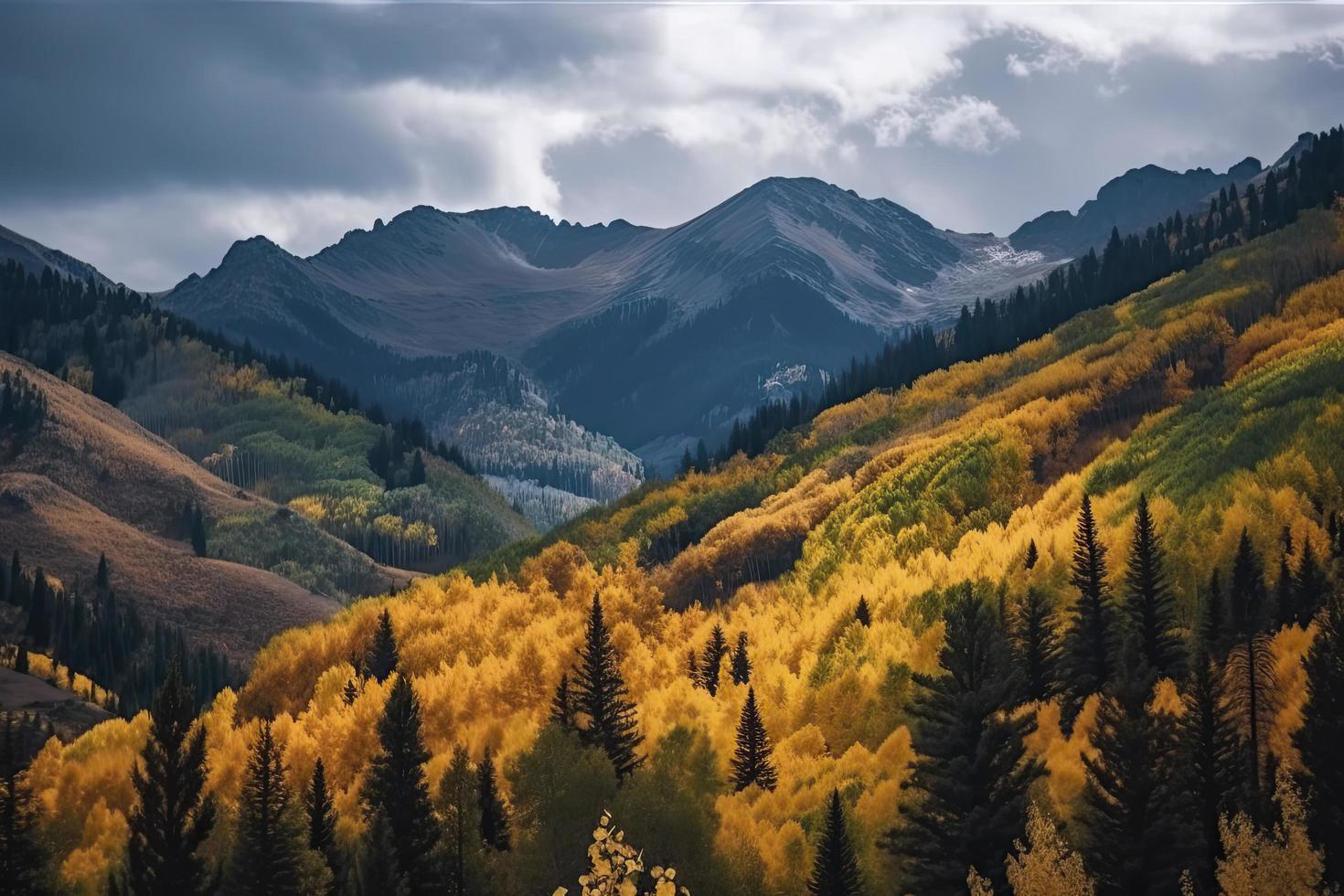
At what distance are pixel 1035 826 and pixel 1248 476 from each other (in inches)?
2510

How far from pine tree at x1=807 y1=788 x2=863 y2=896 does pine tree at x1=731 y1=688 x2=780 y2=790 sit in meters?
22.6

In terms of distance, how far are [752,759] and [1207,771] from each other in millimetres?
32800

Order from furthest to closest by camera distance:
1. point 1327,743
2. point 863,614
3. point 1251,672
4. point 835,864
→ 1. point 863,614
2. point 1251,672
3. point 835,864
4. point 1327,743

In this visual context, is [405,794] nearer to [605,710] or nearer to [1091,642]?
[605,710]

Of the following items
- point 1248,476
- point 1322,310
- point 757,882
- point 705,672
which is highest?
point 1322,310

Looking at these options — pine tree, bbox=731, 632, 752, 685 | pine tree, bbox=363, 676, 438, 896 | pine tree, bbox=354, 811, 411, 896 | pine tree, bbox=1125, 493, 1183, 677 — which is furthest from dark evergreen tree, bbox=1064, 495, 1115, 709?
pine tree, bbox=354, 811, 411, 896

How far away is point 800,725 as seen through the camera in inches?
4520

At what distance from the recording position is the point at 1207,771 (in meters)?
70.7

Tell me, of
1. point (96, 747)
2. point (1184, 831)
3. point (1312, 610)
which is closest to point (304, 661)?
point (96, 747)

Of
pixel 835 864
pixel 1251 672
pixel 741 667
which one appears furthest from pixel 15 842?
pixel 1251 672

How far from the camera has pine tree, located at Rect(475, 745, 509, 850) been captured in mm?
88250

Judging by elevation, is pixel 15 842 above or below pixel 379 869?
above

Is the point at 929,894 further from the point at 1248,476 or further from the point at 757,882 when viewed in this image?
the point at 1248,476

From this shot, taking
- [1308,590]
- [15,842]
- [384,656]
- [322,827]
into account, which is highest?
[384,656]
